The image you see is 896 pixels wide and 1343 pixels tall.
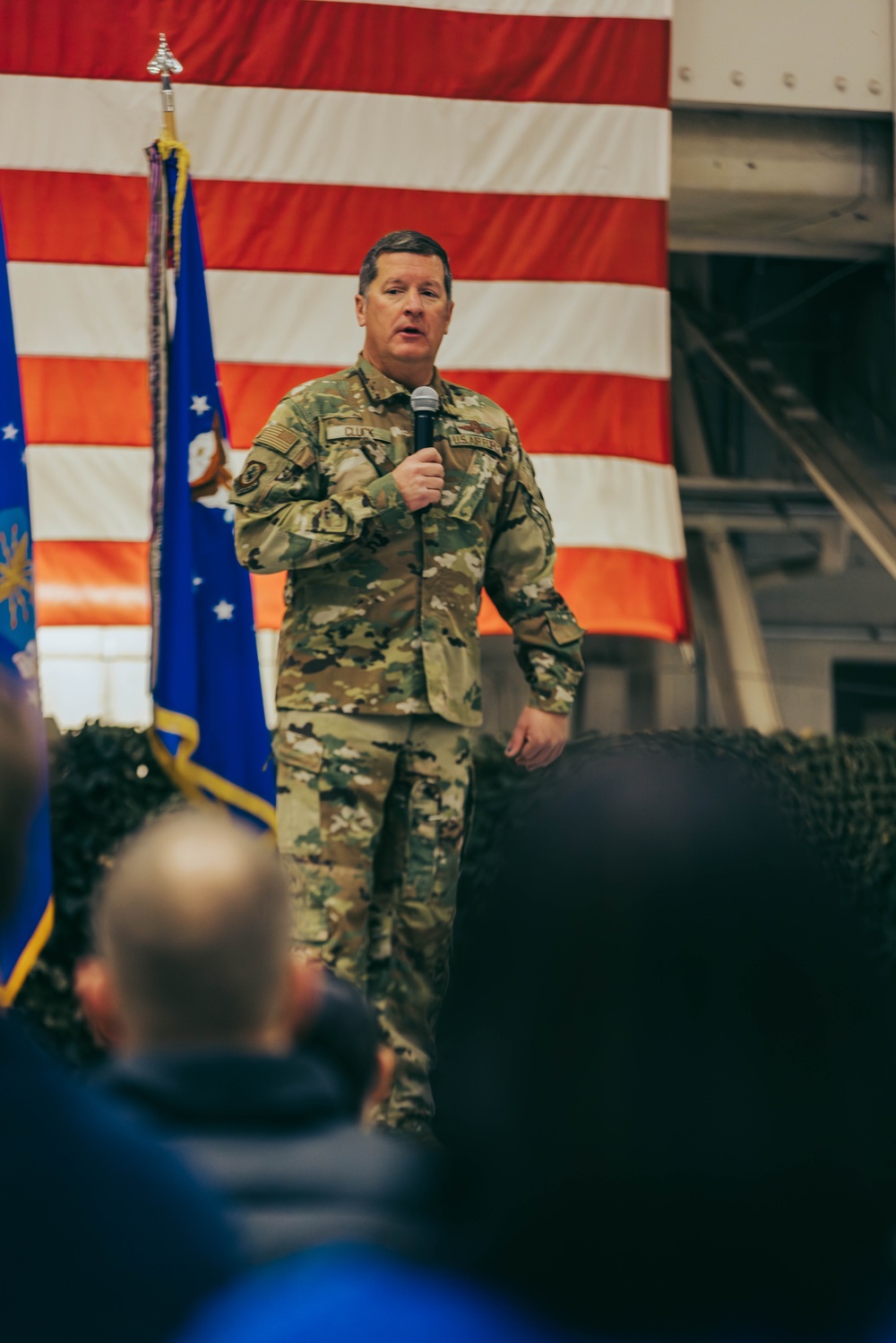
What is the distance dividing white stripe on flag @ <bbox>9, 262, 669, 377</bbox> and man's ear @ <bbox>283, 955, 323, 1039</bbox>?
11.2ft

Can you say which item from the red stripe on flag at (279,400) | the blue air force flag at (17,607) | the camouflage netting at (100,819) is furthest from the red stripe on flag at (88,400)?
the camouflage netting at (100,819)

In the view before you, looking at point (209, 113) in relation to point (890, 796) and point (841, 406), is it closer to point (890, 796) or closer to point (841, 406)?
point (890, 796)

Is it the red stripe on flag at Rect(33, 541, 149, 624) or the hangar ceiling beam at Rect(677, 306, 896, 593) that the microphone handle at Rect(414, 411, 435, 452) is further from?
the hangar ceiling beam at Rect(677, 306, 896, 593)

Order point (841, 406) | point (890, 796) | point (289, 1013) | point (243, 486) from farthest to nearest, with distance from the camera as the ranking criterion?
point (841, 406)
point (890, 796)
point (243, 486)
point (289, 1013)

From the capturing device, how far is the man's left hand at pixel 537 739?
2861mm

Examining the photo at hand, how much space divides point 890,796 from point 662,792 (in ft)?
11.9

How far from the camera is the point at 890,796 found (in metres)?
4.07

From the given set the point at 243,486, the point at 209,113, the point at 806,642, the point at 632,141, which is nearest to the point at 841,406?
the point at 806,642

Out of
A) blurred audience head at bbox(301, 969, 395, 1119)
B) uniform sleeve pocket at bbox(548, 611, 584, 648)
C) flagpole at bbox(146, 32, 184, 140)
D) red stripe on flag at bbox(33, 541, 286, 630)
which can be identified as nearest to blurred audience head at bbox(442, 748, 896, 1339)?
blurred audience head at bbox(301, 969, 395, 1119)

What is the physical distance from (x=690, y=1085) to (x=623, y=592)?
13.7 ft

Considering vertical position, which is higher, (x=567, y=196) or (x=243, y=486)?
(x=567, y=196)

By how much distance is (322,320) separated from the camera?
15.5ft

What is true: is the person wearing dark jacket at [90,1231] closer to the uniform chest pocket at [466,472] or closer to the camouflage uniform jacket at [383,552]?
the camouflage uniform jacket at [383,552]

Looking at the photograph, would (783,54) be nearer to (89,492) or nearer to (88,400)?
(88,400)
